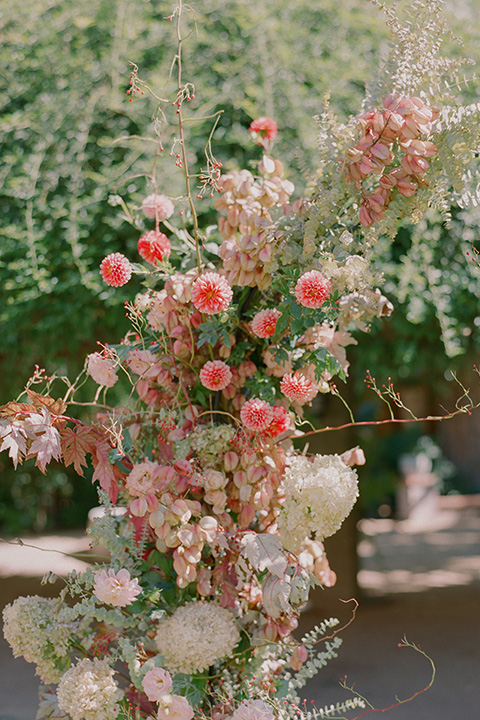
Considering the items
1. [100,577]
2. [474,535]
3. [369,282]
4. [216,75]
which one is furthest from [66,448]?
[474,535]

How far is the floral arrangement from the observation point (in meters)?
1.79

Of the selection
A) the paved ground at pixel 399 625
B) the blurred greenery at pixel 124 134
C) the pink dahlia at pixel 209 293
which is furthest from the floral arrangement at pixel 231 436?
the paved ground at pixel 399 625

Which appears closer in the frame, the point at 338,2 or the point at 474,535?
the point at 338,2

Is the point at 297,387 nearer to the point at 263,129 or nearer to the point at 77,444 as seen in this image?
the point at 77,444

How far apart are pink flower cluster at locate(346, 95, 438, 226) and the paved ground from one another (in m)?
2.33

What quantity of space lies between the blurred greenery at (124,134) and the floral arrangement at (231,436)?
1159 mm

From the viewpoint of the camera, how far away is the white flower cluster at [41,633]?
1.91 m

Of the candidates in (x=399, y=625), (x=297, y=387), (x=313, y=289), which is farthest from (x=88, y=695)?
(x=399, y=625)

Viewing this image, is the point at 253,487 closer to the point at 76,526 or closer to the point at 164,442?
the point at 164,442

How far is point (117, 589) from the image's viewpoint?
1.76m

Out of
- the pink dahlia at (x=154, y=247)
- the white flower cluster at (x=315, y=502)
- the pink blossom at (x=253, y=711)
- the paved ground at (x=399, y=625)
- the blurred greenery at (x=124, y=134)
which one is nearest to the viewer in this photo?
the pink blossom at (x=253, y=711)

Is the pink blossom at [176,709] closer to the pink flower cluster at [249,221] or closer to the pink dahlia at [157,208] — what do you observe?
the pink flower cluster at [249,221]

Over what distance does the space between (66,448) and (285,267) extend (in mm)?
762

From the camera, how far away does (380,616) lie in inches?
195
